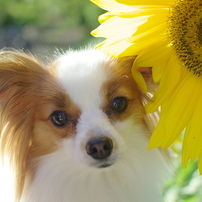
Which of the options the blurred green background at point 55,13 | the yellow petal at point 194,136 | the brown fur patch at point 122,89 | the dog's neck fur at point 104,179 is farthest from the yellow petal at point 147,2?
the blurred green background at point 55,13

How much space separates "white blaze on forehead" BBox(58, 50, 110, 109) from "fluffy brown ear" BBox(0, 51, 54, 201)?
0.10m

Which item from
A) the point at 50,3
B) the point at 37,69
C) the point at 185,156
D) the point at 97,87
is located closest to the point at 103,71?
the point at 97,87

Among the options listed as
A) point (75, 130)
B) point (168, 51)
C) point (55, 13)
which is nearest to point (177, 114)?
point (168, 51)

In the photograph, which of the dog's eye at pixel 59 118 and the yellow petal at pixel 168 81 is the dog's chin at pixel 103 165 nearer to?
the dog's eye at pixel 59 118

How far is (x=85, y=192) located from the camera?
157cm

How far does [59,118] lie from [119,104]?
0.26m

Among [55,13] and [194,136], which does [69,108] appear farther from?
[55,13]

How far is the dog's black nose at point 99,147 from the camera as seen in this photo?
1.31 meters

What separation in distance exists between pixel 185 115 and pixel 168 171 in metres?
0.77

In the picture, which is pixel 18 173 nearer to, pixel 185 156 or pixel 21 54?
pixel 21 54

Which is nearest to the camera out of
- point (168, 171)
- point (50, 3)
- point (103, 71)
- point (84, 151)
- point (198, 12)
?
point (198, 12)

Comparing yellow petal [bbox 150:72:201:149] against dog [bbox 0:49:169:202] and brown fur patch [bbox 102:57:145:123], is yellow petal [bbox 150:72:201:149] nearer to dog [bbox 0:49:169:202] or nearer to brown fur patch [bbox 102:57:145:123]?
dog [bbox 0:49:169:202]

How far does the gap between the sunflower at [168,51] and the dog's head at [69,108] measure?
39 centimetres

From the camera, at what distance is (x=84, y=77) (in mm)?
1440
